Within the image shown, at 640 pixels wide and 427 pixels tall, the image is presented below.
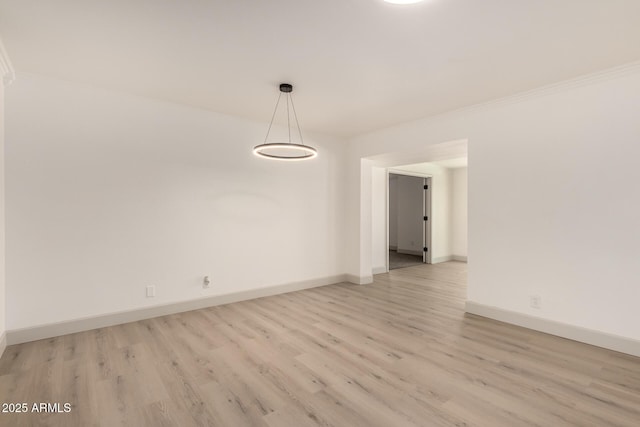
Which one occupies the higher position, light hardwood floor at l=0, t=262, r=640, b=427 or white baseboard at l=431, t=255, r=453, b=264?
light hardwood floor at l=0, t=262, r=640, b=427

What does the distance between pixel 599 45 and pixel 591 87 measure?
0.71 metres

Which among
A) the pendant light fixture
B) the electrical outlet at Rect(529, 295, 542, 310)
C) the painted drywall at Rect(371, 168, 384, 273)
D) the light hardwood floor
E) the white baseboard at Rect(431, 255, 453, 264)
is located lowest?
the white baseboard at Rect(431, 255, 453, 264)

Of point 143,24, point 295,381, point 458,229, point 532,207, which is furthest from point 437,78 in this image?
point 458,229

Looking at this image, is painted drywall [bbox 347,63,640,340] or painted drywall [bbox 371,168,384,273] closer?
painted drywall [bbox 347,63,640,340]

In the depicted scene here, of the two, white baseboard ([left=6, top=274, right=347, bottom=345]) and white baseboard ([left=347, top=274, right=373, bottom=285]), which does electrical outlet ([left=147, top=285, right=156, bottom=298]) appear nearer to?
white baseboard ([left=6, top=274, right=347, bottom=345])

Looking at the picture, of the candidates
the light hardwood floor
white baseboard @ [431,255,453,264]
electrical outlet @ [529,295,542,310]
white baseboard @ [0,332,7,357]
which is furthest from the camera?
white baseboard @ [431,255,453,264]

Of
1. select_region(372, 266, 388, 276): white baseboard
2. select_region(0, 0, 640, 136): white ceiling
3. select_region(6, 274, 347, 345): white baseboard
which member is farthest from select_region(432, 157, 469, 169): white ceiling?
select_region(6, 274, 347, 345): white baseboard

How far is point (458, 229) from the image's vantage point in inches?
339

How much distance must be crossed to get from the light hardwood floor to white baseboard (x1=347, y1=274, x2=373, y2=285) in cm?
181

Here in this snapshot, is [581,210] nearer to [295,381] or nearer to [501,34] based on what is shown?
[501,34]

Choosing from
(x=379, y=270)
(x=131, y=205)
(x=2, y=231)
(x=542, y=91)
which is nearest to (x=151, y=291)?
(x=131, y=205)

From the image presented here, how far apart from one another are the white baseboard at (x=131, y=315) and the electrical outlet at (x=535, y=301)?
3187mm

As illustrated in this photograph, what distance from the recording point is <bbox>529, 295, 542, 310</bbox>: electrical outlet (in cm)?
347

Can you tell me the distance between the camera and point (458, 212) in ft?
28.5
